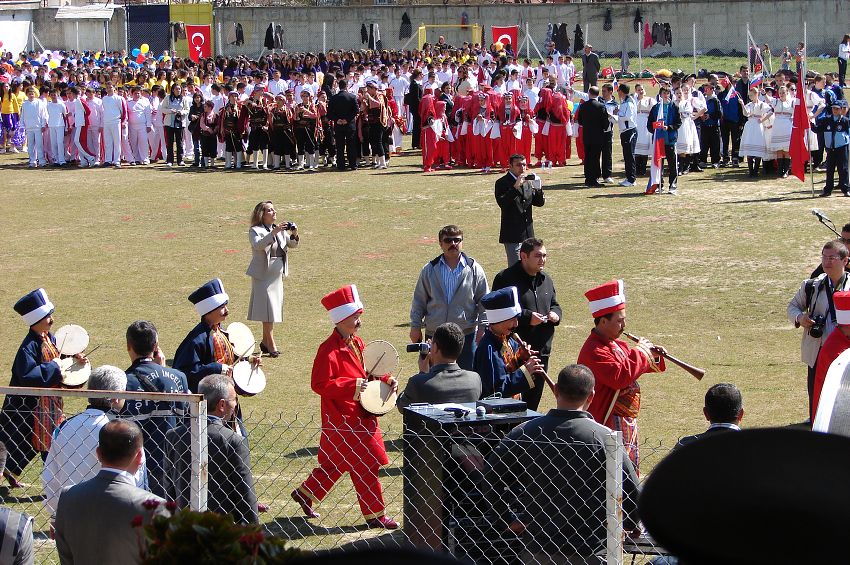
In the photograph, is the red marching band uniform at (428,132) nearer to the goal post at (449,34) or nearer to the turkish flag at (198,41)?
the goal post at (449,34)

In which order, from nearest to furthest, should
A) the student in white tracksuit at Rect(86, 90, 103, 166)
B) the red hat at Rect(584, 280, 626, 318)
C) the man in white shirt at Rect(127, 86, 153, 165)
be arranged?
the red hat at Rect(584, 280, 626, 318), the student in white tracksuit at Rect(86, 90, 103, 166), the man in white shirt at Rect(127, 86, 153, 165)

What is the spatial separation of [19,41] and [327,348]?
168 feet

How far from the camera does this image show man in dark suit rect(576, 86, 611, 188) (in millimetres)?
21516

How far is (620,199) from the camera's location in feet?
67.9

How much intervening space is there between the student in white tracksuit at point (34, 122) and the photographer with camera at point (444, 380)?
21.8 m

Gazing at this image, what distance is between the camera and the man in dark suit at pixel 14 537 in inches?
200

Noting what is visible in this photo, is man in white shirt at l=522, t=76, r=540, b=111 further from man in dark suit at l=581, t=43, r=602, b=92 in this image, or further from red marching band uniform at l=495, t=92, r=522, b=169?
man in dark suit at l=581, t=43, r=602, b=92

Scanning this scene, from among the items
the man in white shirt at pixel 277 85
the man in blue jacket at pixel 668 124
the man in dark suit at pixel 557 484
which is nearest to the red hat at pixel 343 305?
the man in dark suit at pixel 557 484

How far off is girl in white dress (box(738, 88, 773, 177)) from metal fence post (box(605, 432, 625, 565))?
711 inches

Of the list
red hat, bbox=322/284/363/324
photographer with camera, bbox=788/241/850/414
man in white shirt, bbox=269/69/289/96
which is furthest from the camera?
man in white shirt, bbox=269/69/289/96

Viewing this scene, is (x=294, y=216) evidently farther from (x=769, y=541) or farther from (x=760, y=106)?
(x=769, y=541)

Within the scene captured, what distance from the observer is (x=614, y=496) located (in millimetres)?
5633

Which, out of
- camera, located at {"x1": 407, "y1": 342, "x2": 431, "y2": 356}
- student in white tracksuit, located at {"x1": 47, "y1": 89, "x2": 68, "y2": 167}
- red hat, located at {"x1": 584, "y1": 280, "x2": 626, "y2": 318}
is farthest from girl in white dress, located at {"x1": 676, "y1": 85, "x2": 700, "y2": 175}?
red hat, located at {"x1": 584, "y1": 280, "x2": 626, "y2": 318}

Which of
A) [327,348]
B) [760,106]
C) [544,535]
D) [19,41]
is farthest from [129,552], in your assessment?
[19,41]
